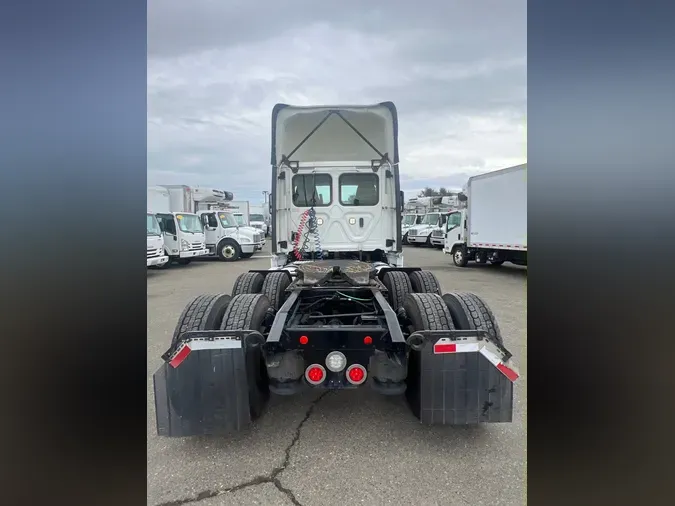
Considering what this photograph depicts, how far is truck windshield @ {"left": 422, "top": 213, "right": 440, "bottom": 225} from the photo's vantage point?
21.3 m

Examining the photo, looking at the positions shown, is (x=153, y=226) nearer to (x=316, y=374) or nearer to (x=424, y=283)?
(x=424, y=283)

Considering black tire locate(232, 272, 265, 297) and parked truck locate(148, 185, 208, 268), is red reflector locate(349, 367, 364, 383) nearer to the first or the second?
black tire locate(232, 272, 265, 297)

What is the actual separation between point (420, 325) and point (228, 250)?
13605 millimetres

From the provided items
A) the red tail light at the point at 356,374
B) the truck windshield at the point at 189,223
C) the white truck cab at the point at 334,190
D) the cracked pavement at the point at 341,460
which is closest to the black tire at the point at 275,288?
the cracked pavement at the point at 341,460

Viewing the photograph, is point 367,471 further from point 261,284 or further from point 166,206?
point 166,206

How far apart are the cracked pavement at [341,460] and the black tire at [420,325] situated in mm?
305

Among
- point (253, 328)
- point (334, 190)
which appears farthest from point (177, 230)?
point (253, 328)

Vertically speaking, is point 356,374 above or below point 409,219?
below

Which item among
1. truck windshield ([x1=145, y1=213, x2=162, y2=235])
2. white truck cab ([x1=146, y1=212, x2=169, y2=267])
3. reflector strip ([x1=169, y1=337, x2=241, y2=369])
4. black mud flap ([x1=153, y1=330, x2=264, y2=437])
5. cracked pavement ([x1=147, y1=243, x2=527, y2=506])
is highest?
truck windshield ([x1=145, y1=213, x2=162, y2=235])

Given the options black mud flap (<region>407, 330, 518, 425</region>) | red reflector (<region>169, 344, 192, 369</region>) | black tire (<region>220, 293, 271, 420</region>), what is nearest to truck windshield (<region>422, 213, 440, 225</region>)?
black tire (<region>220, 293, 271, 420</region>)

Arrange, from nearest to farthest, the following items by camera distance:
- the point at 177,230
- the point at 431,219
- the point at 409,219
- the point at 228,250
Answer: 1. the point at 177,230
2. the point at 228,250
3. the point at 431,219
4. the point at 409,219

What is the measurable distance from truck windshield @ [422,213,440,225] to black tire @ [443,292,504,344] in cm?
1899

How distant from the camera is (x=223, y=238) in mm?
15180
